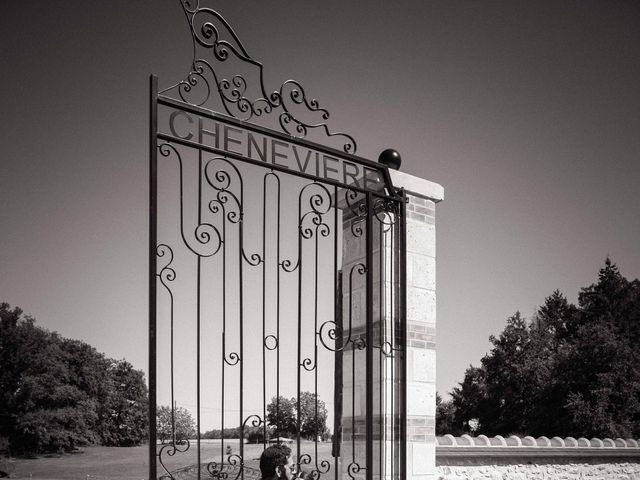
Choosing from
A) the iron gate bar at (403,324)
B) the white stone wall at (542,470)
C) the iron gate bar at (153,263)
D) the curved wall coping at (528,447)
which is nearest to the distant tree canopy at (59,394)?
the curved wall coping at (528,447)

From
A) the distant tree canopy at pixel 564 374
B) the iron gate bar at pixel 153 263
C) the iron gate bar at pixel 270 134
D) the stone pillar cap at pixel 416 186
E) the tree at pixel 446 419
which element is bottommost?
the tree at pixel 446 419

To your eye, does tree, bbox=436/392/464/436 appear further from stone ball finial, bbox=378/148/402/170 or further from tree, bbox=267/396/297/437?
stone ball finial, bbox=378/148/402/170

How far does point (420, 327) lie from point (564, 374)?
21.0 m

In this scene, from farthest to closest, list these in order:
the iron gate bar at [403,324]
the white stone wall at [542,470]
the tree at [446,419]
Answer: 1. the tree at [446,419]
2. the white stone wall at [542,470]
3. the iron gate bar at [403,324]

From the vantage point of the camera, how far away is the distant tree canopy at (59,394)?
2764cm

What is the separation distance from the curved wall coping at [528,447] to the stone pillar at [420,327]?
69.4 inches

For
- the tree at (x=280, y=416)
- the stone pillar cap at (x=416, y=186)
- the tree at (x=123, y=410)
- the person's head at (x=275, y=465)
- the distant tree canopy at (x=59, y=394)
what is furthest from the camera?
the tree at (x=123, y=410)

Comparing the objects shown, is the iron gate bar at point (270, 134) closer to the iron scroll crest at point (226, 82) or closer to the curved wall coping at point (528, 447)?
the iron scroll crest at point (226, 82)

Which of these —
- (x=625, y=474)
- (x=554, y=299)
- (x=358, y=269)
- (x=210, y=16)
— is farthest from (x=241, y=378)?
(x=554, y=299)

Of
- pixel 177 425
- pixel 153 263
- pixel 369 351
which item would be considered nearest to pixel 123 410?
pixel 177 425

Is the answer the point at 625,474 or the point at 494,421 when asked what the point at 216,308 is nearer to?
the point at 625,474

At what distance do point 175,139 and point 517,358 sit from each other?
89.8 ft

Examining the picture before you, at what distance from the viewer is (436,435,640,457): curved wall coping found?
23.1 ft

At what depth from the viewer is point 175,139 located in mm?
3852
